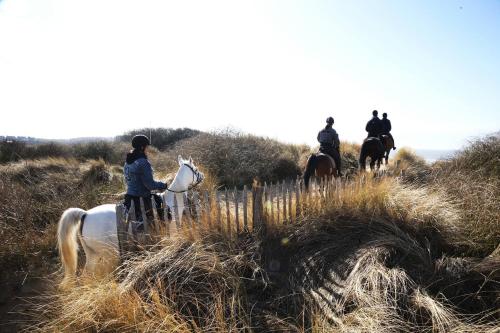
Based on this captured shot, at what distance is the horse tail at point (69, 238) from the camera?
4.86 m

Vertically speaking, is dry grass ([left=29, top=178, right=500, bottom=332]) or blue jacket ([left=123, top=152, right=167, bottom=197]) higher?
blue jacket ([left=123, top=152, right=167, bottom=197])

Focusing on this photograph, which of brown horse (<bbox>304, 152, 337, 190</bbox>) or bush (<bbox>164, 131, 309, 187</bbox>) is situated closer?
brown horse (<bbox>304, 152, 337, 190</bbox>)

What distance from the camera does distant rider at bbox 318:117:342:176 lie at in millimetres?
9016

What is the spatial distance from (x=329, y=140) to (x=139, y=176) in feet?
17.2

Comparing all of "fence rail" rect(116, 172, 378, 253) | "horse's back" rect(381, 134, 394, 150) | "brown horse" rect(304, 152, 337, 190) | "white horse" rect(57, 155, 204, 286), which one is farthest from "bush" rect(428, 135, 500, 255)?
"horse's back" rect(381, 134, 394, 150)

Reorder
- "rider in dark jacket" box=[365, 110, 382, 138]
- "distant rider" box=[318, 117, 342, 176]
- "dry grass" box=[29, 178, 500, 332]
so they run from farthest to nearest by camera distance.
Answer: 1. "rider in dark jacket" box=[365, 110, 382, 138]
2. "distant rider" box=[318, 117, 342, 176]
3. "dry grass" box=[29, 178, 500, 332]

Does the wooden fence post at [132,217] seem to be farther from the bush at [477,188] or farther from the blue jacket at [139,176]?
the bush at [477,188]

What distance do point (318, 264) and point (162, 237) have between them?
2209 mm

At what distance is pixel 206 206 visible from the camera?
5117mm

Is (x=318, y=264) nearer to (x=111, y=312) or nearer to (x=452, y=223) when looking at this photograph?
(x=452, y=223)

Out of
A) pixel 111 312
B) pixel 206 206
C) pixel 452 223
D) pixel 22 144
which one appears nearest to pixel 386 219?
pixel 452 223

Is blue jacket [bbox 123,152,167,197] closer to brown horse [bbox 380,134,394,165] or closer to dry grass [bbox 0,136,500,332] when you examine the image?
dry grass [bbox 0,136,500,332]

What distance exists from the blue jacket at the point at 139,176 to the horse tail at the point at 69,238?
94 centimetres

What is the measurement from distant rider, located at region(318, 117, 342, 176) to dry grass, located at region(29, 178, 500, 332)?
12.1 feet
